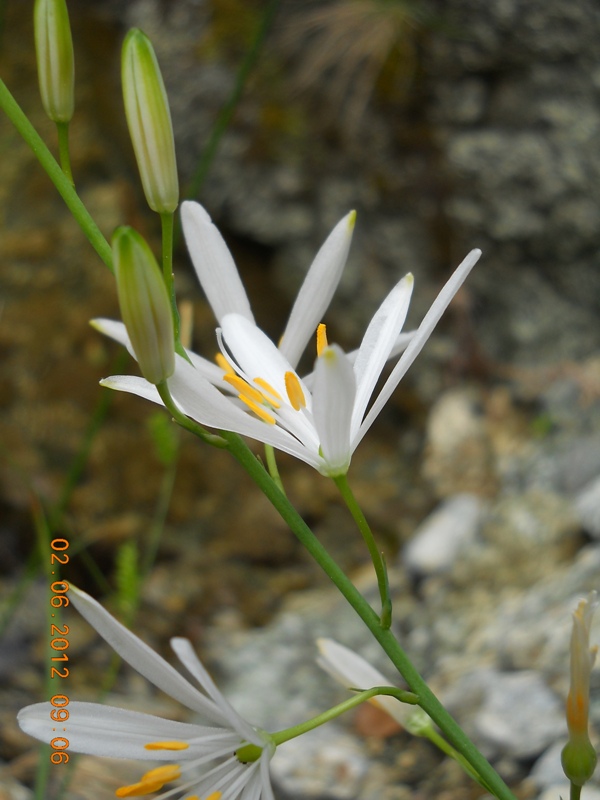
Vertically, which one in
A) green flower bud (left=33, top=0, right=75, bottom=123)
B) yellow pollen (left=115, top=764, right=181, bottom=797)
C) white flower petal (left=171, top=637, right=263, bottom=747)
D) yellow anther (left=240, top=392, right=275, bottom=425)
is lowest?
yellow pollen (left=115, top=764, right=181, bottom=797)

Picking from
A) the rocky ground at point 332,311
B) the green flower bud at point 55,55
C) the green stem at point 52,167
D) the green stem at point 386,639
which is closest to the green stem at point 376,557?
the green stem at point 386,639

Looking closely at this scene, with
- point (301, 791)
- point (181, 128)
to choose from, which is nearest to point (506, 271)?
point (181, 128)

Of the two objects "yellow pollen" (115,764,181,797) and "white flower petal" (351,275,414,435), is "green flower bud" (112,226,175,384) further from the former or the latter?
"yellow pollen" (115,764,181,797)

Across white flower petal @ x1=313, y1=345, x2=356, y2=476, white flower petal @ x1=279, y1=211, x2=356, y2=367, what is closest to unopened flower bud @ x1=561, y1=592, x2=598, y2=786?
white flower petal @ x1=313, y1=345, x2=356, y2=476

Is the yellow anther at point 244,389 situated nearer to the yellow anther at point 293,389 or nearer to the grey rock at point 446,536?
the yellow anther at point 293,389

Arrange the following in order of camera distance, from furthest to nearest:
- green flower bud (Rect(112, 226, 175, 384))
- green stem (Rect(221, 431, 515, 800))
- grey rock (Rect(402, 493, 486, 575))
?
grey rock (Rect(402, 493, 486, 575)) → green stem (Rect(221, 431, 515, 800)) → green flower bud (Rect(112, 226, 175, 384))

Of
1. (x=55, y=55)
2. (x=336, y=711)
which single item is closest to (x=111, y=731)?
(x=336, y=711)

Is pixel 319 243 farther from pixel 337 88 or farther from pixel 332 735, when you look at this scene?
pixel 332 735
